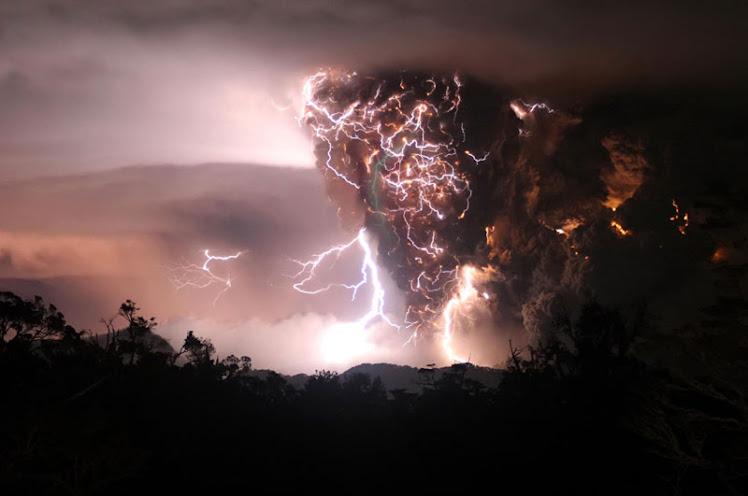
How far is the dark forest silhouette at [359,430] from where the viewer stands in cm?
1480

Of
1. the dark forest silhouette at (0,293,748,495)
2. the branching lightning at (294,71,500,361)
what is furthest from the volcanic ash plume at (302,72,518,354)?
the dark forest silhouette at (0,293,748,495)

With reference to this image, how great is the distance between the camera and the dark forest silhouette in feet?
48.5

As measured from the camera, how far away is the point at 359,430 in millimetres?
26672

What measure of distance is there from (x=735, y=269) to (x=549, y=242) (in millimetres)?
32434

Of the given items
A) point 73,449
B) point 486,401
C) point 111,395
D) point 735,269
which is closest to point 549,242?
point 486,401

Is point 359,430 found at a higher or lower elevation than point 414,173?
lower

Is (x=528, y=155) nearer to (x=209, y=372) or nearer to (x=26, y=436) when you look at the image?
(x=209, y=372)

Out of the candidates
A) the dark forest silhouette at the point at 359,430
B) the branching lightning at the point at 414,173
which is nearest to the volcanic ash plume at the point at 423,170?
the branching lightning at the point at 414,173

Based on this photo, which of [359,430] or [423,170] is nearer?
[359,430]

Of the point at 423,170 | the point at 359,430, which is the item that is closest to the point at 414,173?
the point at 423,170

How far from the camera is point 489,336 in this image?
51031mm

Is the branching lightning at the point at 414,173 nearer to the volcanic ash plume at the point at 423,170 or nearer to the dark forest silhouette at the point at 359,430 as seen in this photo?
the volcanic ash plume at the point at 423,170

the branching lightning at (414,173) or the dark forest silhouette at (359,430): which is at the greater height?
the branching lightning at (414,173)

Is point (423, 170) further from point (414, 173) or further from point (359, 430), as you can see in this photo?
point (359, 430)
